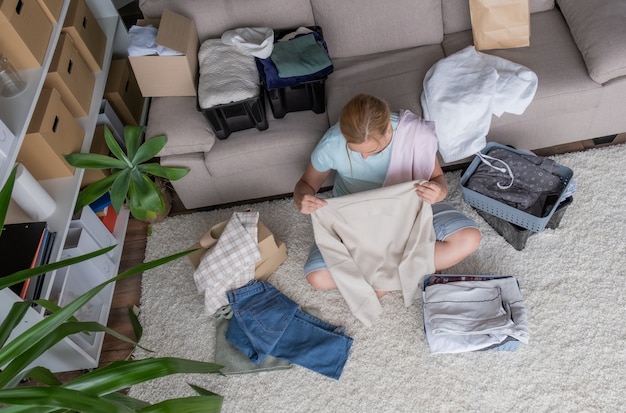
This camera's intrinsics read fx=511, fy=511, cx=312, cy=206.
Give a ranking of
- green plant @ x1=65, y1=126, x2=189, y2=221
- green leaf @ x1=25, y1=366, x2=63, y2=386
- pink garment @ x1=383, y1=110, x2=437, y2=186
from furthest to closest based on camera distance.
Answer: green plant @ x1=65, y1=126, x2=189, y2=221
pink garment @ x1=383, y1=110, x2=437, y2=186
green leaf @ x1=25, y1=366, x2=63, y2=386

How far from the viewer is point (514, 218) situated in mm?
2020

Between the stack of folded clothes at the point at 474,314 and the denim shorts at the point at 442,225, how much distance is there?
0.61 feet

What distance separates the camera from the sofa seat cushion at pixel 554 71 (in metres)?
2.04

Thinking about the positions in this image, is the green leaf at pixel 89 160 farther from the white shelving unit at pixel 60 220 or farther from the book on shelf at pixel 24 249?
the book on shelf at pixel 24 249

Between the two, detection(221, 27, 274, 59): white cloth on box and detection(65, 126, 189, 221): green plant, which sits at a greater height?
detection(221, 27, 274, 59): white cloth on box

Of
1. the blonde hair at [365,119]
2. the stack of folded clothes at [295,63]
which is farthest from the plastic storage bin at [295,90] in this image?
the blonde hair at [365,119]

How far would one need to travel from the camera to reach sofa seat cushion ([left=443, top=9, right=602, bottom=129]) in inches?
80.4

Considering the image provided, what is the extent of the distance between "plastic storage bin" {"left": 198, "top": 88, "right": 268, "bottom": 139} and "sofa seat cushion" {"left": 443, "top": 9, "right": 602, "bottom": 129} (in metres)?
0.90

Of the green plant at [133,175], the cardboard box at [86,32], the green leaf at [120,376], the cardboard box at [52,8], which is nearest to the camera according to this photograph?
the green leaf at [120,376]

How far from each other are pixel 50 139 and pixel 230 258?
31.3 inches

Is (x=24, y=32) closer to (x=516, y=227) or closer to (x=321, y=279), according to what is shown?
(x=321, y=279)

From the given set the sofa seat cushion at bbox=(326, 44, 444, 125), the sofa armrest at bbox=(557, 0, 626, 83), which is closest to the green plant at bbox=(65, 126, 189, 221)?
the sofa seat cushion at bbox=(326, 44, 444, 125)

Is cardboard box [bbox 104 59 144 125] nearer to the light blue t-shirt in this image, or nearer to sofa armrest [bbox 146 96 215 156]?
sofa armrest [bbox 146 96 215 156]

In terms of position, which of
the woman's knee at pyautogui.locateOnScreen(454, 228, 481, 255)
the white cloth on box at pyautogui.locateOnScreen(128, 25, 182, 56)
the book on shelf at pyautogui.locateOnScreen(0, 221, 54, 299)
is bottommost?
the woman's knee at pyautogui.locateOnScreen(454, 228, 481, 255)
